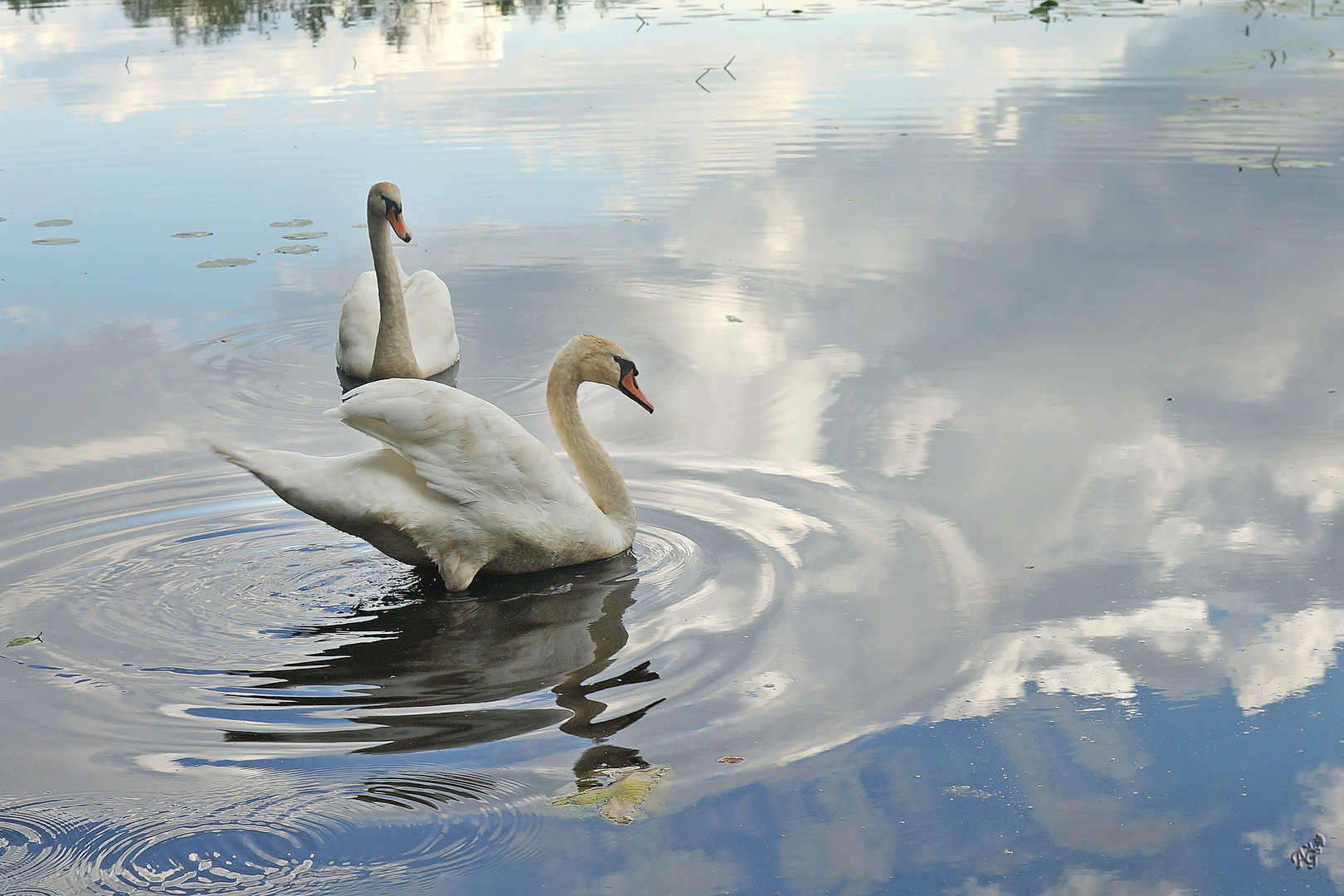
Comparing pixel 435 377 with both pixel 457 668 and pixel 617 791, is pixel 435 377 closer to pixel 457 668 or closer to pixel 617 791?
pixel 457 668

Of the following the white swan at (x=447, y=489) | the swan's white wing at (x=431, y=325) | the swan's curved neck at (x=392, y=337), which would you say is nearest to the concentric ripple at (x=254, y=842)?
the white swan at (x=447, y=489)

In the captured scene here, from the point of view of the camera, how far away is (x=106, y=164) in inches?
532

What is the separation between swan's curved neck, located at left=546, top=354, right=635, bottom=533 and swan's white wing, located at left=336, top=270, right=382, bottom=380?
7.94 ft

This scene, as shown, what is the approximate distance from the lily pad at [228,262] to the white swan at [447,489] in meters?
5.17

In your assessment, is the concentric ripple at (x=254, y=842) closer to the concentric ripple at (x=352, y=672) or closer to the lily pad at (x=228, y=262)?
the concentric ripple at (x=352, y=672)

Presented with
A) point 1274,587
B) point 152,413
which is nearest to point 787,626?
point 1274,587

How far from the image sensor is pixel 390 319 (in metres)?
7.75

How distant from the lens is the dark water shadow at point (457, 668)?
4.07 m

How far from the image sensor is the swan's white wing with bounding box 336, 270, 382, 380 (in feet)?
26.0

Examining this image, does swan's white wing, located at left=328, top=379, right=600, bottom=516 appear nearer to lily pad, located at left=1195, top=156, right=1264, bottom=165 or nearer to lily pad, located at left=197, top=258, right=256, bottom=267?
lily pad, located at left=197, top=258, right=256, bottom=267

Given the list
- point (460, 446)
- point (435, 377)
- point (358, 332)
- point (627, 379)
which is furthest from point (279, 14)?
point (460, 446)

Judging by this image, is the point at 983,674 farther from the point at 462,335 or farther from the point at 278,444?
the point at 462,335
